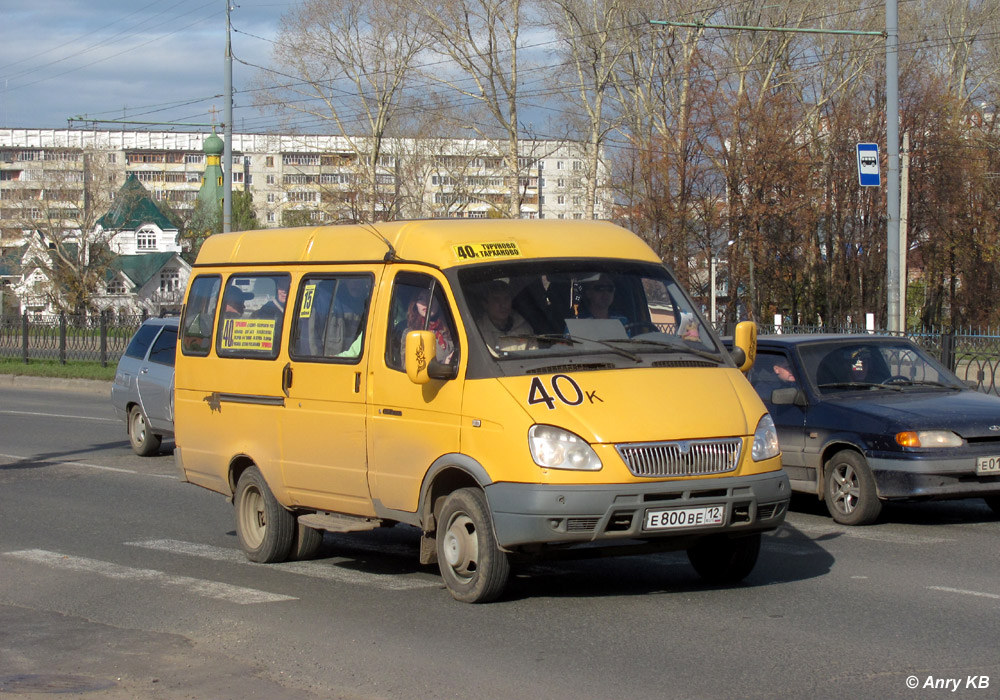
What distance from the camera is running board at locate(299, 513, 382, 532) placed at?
7.98m

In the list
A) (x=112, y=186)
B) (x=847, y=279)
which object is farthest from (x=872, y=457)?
(x=112, y=186)

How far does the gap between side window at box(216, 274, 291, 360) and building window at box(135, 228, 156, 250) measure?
331 feet

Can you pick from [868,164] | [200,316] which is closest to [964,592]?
[200,316]

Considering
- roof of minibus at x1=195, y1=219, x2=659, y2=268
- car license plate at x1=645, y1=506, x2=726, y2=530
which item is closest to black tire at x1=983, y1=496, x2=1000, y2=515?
roof of minibus at x1=195, y1=219, x2=659, y2=268

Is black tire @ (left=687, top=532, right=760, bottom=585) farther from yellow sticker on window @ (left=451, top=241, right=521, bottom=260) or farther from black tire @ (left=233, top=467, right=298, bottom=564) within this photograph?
black tire @ (left=233, top=467, right=298, bottom=564)

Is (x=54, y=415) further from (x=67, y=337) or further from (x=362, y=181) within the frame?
(x=362, y=181)

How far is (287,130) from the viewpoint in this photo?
51.9 m

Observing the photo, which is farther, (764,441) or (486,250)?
(486,250)

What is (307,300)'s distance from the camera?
27.6ft

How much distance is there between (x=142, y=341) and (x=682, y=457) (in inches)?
476

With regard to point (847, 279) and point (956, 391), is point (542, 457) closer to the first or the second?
point (956, 391)

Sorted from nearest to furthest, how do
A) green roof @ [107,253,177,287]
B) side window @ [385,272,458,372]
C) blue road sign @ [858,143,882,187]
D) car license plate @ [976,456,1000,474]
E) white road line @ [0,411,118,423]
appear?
side window @ [385,272,458,372] → car license plate @ [976,456,1000,474] → blue road sign @ [858,143,882,187] → white road line @ [0,411,118,423] → green roof @ [107,253,177,287]

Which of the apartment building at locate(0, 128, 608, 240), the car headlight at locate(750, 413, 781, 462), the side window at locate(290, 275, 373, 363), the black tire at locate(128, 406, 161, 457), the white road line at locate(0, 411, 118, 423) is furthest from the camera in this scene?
the apartment building at locate(0, 128, 608, 240)

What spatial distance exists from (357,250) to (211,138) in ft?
361
